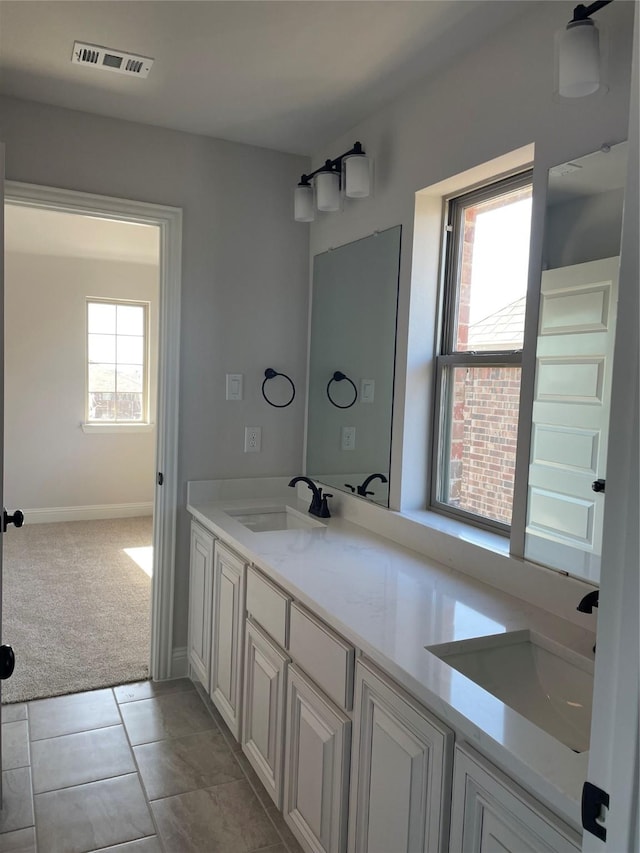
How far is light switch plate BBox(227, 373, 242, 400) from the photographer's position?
300 centimetres

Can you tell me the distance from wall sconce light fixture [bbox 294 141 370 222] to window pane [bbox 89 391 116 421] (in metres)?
3.90

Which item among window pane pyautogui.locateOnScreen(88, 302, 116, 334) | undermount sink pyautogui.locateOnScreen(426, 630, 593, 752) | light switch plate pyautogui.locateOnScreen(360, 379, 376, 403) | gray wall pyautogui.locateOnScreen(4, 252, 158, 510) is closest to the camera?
undermount sink pyautogui.locateOnScreen(426, 630, 593, 752)

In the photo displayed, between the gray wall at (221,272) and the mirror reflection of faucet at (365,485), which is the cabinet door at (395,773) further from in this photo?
the gray wall at (221,272)

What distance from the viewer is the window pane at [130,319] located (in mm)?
6227

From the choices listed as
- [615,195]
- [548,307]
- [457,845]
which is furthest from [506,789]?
[615,195]

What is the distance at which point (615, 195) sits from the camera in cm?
157

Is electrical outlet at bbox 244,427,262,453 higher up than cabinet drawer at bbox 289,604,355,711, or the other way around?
electrical outlet at bbox 244,427,262,453

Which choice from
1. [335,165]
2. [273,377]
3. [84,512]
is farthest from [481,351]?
[84,512]

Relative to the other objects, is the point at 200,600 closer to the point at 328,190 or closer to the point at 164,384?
the point at 164,384

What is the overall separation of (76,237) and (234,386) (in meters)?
3.00

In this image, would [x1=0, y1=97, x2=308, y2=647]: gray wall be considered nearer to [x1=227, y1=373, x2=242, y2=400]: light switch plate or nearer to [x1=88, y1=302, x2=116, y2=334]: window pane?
[x1=227, y1=373, x2=242, y2=400]: light switch plate

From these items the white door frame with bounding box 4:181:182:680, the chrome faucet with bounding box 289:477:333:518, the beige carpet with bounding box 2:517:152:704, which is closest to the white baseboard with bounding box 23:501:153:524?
the beige carpet with bounding box 2:517:152:704

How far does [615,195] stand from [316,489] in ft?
5.35

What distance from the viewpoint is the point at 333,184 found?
265cm
